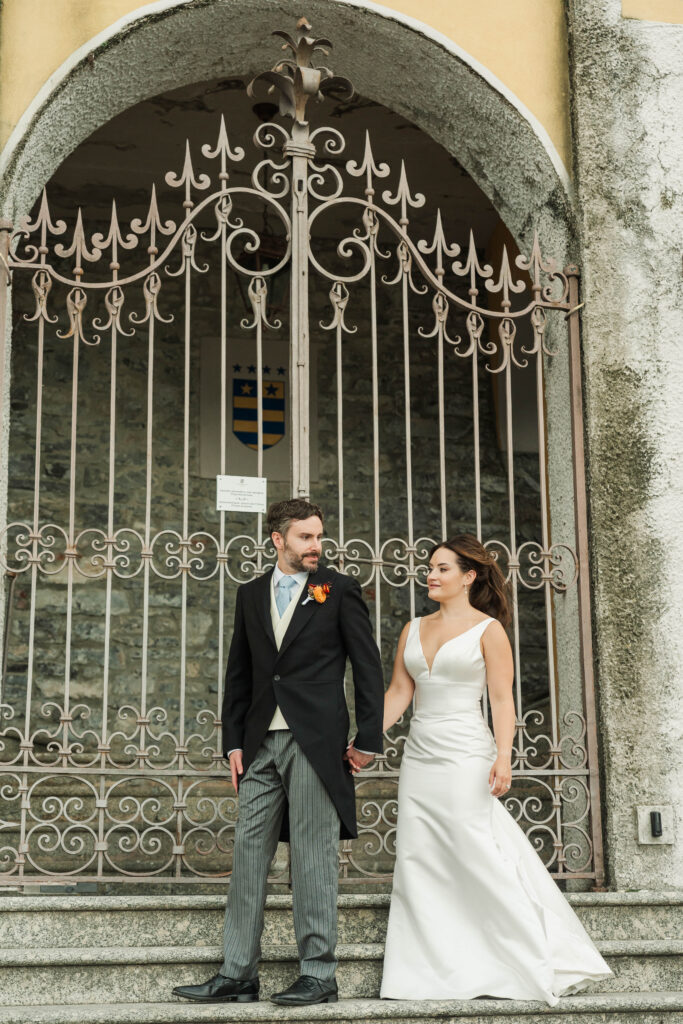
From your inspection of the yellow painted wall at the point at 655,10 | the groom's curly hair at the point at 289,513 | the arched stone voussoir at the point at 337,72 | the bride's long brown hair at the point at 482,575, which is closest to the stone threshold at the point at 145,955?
the bride's long brown hair at the point at 482,575

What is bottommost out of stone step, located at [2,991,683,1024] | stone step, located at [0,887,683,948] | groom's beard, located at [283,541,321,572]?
stone step, located at [2,991,683,1024]

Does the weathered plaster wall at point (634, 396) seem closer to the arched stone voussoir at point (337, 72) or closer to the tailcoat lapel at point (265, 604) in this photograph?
the arched stone voussoir at point (337, 72)

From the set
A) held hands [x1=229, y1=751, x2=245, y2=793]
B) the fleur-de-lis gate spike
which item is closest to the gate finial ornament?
the fleur-de-lis gate spike

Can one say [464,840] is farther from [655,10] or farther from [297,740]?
[655,10]

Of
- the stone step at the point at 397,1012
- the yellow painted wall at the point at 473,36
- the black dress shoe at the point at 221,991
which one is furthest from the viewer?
the yellow painted wall at the point at 473,36

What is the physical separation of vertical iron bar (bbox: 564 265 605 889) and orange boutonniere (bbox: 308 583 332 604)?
1.49 meters

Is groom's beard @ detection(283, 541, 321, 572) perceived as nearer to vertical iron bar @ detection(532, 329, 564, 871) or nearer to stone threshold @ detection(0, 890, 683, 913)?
stone threshold @ detection(0, 890, 683, 913)

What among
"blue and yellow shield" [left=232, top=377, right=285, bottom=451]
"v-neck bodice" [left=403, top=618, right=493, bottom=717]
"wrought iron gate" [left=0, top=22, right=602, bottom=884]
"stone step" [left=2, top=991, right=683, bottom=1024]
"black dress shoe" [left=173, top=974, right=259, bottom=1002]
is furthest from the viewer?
"blue and yellow shield" [left=232, top=377, right=285, bottom=451]

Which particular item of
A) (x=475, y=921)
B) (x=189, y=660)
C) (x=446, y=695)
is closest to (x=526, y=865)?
(x=475, y=921)

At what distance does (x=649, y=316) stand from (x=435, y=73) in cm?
145

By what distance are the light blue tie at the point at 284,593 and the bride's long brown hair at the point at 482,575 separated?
0.67 m

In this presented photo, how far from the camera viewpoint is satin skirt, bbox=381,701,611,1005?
4.16 meters

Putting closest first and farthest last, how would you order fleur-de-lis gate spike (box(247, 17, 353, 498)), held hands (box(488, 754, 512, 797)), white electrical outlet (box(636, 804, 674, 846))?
held hands (box(488, 754, 512, 797)) < white electrical outlet (box(636, 804, 674, 846)) < fleur-de-lis gate spike (box(247, 17, 353, 498))

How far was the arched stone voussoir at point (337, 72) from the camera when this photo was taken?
5441 mm
